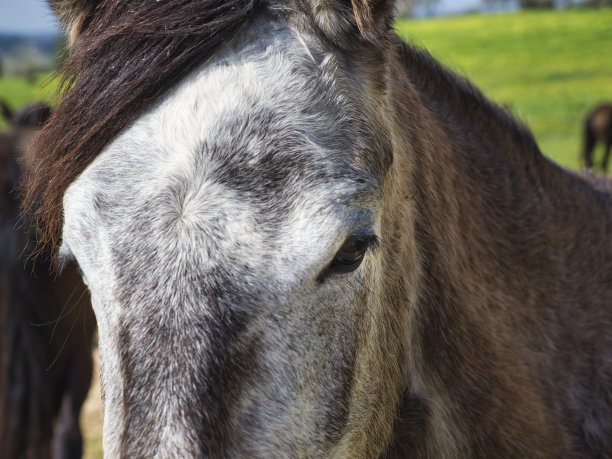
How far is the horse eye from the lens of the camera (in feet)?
4.99

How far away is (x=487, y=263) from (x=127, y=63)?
1.40 metres

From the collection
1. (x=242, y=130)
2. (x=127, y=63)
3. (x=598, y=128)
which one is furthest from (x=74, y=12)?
(x=598, y=128)

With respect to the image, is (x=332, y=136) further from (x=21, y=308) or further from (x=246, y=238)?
(x=21, y=308)

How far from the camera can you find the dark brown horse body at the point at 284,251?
1403mm

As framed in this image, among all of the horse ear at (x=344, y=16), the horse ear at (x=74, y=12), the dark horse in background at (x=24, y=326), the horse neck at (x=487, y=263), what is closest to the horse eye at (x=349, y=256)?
the horse neck at (x=487, y=263)

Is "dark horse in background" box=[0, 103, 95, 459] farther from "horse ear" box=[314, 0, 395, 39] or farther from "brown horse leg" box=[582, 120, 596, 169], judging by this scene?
"brown horse leg" box=[582, 120, 596, 169]

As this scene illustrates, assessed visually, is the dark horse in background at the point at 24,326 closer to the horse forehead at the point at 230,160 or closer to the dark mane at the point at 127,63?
the dark mane at the point at 127,63

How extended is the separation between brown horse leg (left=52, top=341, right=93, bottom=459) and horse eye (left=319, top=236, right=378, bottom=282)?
327 cm

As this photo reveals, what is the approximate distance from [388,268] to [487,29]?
46315 millimetres

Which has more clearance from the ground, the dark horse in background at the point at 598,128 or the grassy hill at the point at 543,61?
the grassy hill at the point at 543,61

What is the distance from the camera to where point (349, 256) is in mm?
1539

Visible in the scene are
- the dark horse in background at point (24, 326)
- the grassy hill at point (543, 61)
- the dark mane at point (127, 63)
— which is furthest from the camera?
the grassy hill at point (543, 61)

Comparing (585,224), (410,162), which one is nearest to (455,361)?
(410,162)

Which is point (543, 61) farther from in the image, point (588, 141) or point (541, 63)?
point (588, 141)
